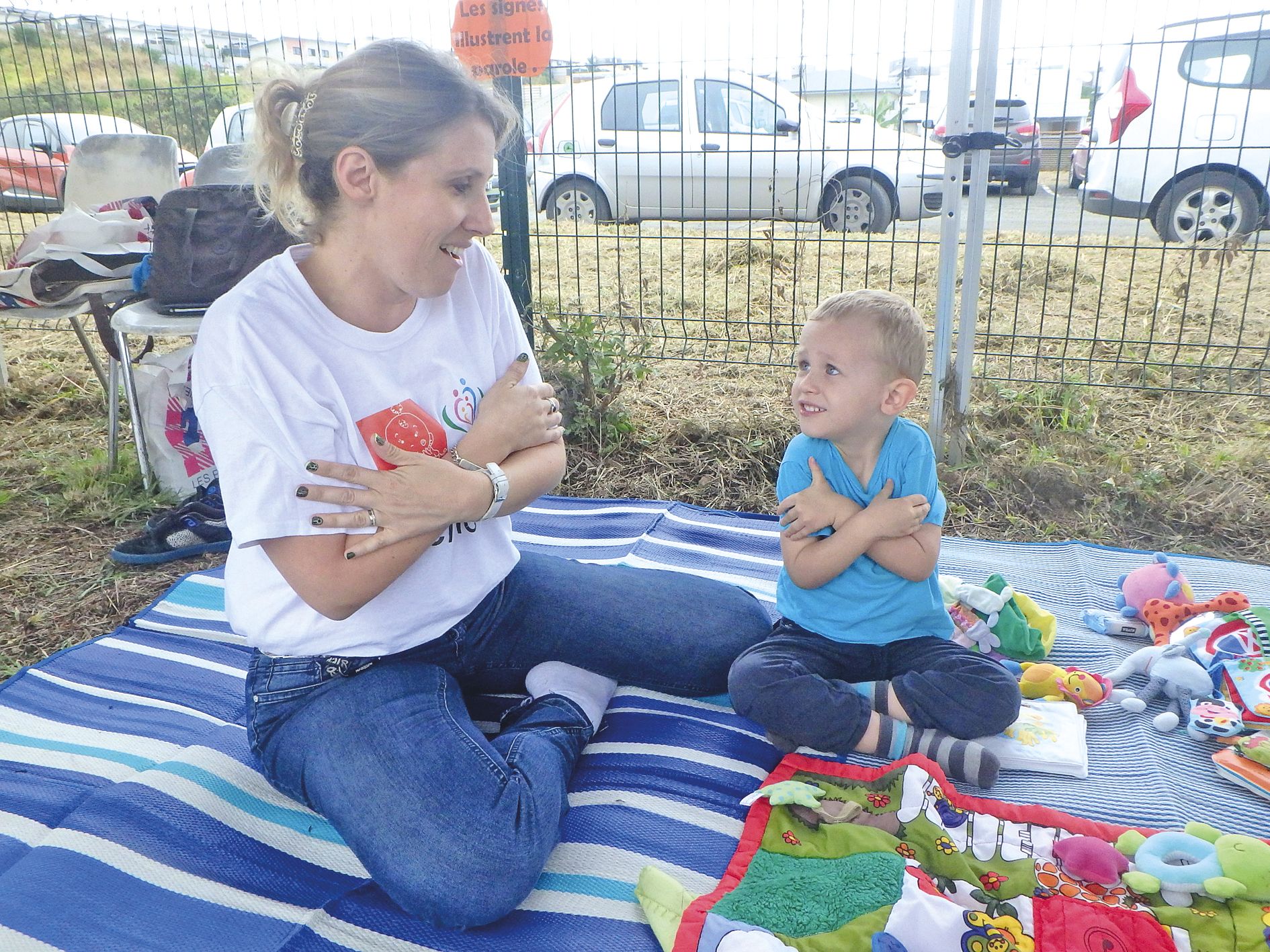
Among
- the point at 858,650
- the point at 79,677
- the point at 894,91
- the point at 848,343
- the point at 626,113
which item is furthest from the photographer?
the point at 626,113

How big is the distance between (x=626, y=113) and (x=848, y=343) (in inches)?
Answer: 118

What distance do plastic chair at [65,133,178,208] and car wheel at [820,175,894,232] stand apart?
3277 mm

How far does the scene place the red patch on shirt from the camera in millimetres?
1687

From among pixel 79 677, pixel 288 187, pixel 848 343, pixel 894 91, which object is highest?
pixel 894 91

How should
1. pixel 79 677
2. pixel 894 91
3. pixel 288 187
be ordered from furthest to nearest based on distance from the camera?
pixel 894 91
pixel 79 677
pixel 288 187

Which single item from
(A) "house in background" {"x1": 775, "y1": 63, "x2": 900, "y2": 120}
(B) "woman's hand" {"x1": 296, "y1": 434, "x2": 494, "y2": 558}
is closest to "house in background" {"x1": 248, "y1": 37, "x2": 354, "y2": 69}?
(A) "house in background" {"x1": 775, "y1": 63, "x2": 900, "y2": 120}

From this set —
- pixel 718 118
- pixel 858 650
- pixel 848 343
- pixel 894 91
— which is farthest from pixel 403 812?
pixel 718 118

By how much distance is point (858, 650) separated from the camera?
2088 mm

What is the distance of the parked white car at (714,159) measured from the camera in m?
4.06

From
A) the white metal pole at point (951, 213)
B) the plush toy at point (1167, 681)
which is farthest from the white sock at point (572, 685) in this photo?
the white metal pole at point (951, 213)

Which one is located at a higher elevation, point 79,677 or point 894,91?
point 894,91

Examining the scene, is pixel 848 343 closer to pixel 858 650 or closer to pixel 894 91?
pixel 858 650

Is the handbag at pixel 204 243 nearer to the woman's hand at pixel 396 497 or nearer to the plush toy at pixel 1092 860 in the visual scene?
the woman's hand at pixel 396 497

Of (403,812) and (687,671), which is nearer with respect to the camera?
(403,812)
